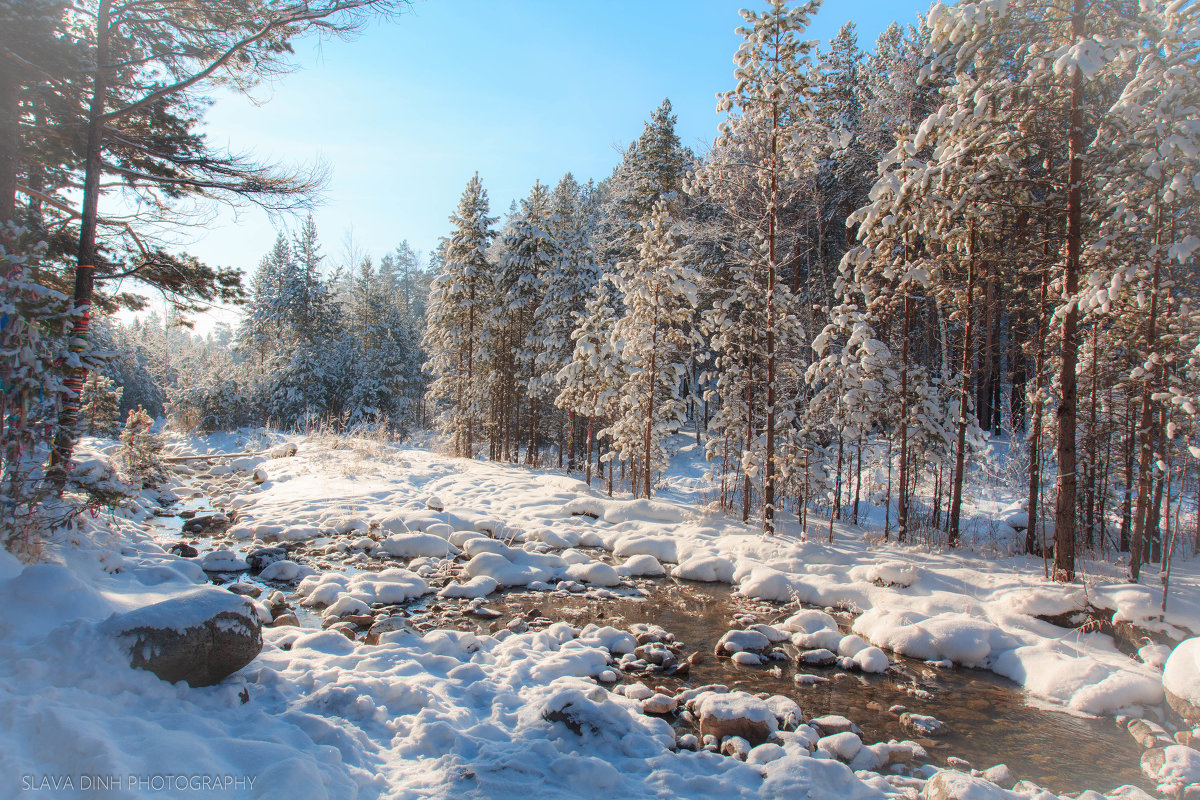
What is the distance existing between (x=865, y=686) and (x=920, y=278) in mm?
9385

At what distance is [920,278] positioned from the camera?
40.8 ft

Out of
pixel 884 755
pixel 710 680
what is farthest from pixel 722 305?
pixel 884 755

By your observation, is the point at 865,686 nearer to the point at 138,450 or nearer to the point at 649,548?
the point at 649,548

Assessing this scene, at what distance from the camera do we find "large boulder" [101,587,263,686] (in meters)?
4.00

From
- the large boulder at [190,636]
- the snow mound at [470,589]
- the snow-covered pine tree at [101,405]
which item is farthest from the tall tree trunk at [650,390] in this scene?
the snow-covered pine tree at [101,405]

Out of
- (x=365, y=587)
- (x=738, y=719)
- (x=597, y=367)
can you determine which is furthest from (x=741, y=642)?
(x=597, y=367)

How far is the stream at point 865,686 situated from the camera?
197 inches

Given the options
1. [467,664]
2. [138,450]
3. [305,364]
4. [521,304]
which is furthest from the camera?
[305,364]

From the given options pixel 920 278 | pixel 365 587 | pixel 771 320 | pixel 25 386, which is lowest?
pixel 365 587

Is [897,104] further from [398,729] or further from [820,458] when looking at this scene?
[398,729]

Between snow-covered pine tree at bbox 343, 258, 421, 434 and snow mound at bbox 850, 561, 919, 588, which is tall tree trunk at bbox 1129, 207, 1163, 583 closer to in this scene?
snow mound at bbox 850, 561, 919, 588

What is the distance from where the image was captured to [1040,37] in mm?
8523

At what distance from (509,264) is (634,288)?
11628 millimetres

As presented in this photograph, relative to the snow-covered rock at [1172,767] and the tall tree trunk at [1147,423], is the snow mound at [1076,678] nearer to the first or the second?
the snow-covered rock at [1172,767]
